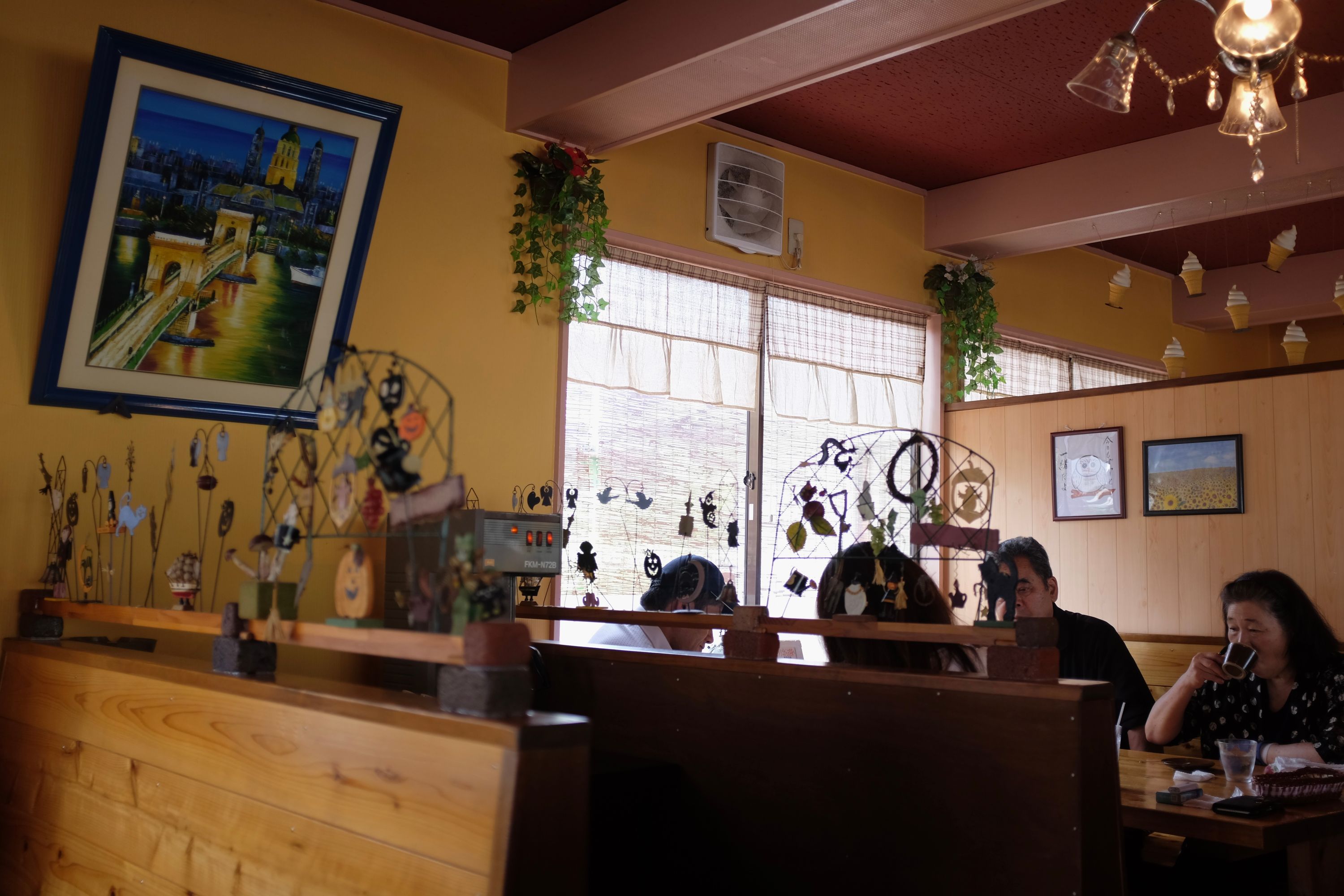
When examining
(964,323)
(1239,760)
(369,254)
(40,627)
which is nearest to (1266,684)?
(1239,760)

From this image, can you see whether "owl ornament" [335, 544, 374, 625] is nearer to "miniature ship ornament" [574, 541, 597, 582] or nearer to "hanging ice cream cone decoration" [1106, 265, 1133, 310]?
"miniature ship ornament" [574, 541, 597, 582]

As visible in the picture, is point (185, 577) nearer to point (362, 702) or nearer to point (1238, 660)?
point (362, 702)

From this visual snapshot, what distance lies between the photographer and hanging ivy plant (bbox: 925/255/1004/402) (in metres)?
6.10

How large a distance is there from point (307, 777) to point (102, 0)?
2.82 m

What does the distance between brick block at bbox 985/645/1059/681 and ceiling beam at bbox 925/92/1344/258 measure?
3.47m

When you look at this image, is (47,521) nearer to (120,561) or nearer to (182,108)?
(120,561)

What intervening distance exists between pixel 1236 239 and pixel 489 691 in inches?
263

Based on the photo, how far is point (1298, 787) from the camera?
2.38 metres

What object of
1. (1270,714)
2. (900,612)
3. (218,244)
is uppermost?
(218,244)

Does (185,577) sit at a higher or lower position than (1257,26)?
lower

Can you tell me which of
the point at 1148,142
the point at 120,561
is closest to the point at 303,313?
the point at 120,561

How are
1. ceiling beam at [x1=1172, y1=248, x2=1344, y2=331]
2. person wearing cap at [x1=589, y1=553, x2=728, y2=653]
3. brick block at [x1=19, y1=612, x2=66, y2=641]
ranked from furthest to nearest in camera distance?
ceiling beam at [x1=1172, y1=248, x2=1344, y2=331]
person wearing cap at [x1=589, y1=553, x2=728, y2=653]
brick block at [x1=19, y1=612, x2=66, y2=641]

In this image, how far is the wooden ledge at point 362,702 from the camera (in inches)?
58.2

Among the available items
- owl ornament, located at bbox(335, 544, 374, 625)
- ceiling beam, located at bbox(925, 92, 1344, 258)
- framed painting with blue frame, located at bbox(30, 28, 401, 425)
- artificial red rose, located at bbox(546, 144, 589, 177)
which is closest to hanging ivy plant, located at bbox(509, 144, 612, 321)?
artificial red rose, located at bbox(546, 144, 589, 177)
